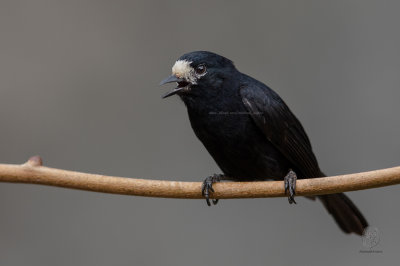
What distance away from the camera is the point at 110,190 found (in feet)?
6.50

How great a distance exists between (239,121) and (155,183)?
80 centimetres

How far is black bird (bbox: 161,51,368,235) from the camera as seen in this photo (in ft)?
8.90

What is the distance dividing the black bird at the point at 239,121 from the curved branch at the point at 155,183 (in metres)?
0.40

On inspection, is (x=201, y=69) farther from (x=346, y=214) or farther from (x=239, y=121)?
(x=346, y=214)

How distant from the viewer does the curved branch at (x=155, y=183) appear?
6.24 ft

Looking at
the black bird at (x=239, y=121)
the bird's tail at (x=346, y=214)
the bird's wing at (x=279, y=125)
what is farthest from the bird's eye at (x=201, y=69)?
the bird's tail at (x=346, y=214)

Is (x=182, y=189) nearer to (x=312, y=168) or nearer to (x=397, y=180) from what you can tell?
(x=397, y=180)

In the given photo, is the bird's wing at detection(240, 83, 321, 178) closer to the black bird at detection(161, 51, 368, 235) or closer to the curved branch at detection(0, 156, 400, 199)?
the black bird at detection(161, 51, 368, 235)

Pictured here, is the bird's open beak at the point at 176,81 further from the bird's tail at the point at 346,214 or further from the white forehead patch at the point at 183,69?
the bird's tail at the point at 346,214

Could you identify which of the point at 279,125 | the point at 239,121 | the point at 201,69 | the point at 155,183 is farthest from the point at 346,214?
the point at 155,183

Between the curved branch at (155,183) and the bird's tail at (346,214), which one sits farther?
the bird's tail at (346,214)

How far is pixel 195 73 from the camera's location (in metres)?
2.71

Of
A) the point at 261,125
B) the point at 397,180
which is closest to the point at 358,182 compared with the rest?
the point at 397,180

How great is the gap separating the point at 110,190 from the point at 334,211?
159 cm
